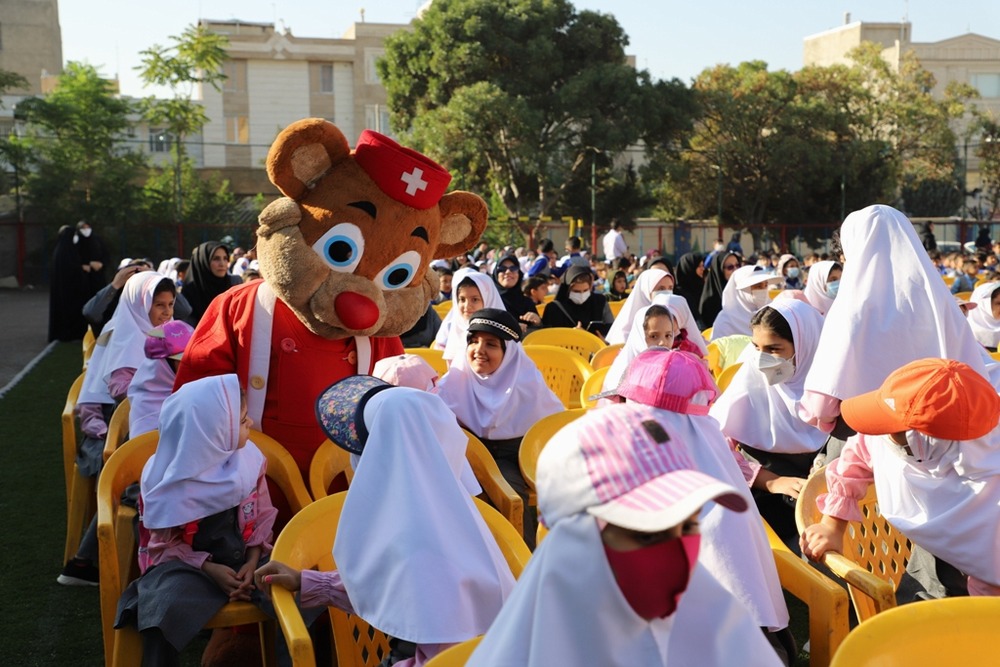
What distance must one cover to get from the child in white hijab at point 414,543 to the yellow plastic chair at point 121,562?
83 cm

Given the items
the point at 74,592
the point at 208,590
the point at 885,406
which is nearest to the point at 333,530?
the point at 208,590

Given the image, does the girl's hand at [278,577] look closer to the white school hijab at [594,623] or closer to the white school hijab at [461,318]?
A: the white school hijab at [594,623]

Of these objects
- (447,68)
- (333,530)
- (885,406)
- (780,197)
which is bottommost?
(333,530)

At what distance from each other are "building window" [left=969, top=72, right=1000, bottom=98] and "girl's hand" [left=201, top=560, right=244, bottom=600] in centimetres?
5979

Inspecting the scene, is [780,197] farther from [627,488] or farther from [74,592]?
[627,488]

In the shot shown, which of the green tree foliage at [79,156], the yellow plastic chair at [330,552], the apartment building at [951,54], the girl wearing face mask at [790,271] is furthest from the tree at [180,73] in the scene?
the apartment building at [951,54]

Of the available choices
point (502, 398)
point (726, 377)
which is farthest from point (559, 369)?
point (502, 398)

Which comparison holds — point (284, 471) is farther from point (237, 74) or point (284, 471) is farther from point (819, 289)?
point (237, 74)

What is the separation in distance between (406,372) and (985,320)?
5.77 meters

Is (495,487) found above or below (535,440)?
below

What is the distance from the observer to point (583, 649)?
1.54 metres

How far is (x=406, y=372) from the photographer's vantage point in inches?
136

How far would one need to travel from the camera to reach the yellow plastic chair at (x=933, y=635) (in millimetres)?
2080

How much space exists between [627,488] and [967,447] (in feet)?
5.25
